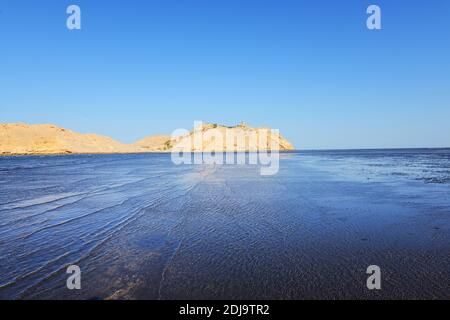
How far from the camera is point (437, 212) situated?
489 inches

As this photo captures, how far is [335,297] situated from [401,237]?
15.9ft

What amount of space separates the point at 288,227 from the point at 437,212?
682cm

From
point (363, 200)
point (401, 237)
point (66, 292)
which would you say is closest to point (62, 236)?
point (66, 292)

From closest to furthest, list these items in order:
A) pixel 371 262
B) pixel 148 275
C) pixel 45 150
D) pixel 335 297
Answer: pixel 335 297, pixel 148 275, pixel 371 262, pixel 45 150

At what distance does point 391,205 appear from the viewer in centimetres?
1410

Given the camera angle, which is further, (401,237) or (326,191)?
(326,191)

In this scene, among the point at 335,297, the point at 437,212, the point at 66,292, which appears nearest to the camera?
the point at 335,297

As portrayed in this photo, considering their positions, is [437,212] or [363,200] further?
[363,200]

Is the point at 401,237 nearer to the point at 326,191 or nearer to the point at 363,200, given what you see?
the point at 363,200

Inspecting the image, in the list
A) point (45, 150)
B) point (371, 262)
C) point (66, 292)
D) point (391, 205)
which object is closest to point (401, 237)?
point (371, 262)

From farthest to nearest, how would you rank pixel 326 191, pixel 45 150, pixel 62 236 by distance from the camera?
pixel 45 150 → pixel 326 191 → pixel 62 236

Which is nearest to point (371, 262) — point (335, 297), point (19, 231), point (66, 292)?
point (335, 297)
